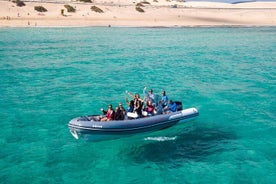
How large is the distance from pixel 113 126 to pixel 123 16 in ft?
211

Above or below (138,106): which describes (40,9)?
above

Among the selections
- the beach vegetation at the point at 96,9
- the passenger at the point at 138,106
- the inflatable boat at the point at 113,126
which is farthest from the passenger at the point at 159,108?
the beach vegetation at the point at 96,9

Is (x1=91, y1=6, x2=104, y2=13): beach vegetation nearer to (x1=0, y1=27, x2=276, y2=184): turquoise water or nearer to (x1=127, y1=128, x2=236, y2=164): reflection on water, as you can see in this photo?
(x1=0, y1=27, x2=276, y2=184): turquoise water

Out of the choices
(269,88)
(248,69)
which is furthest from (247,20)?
(269,88)

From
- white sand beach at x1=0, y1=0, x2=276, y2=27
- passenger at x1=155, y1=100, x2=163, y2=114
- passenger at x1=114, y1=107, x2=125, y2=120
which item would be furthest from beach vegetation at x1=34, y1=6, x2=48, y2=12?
passenger at x1=114, y1=107, x2=125, y2=120

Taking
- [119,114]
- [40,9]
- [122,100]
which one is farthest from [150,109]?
[40,9]

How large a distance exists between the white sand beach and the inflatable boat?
49.5m

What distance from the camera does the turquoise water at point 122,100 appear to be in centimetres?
1226

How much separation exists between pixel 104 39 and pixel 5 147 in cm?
3703

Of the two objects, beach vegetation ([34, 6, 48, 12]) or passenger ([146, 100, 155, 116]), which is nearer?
passenger ([146, 100, 155, 116])

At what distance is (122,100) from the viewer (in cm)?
2086

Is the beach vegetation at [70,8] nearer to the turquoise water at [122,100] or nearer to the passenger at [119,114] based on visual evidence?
the turquoise water at [122,100]

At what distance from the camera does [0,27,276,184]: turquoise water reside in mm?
12258

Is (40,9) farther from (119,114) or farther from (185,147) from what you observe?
(185,147)
